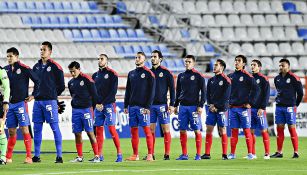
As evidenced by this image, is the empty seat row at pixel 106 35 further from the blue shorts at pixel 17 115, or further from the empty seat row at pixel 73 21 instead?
the blue shorts at pixel 17 115

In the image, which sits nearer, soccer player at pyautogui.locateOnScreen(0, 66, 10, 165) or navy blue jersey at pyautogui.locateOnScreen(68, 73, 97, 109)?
soccer player at pyautogui.locateOnScreen(0, 66, 10, 165)

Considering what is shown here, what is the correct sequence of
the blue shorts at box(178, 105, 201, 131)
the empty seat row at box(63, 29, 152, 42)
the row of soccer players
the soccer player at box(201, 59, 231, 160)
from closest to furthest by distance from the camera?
the row of soccer players
the blue shorts at box(178, 105, 201, 131)
the soccer player at box(201, 59, 231, 160)
the empty seat row at box(63, 29, 152, 42)

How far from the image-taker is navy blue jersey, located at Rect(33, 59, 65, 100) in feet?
64.0

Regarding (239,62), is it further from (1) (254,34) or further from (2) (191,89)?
(1) (254,34)

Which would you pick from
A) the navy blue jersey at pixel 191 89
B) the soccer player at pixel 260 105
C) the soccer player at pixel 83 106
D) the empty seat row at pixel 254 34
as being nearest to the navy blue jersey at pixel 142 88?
the navy blue jersey at pixel 191 89

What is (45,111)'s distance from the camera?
19.5 meters

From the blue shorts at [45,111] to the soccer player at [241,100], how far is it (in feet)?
15.1

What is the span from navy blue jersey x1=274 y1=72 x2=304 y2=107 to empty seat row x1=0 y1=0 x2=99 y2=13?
56.0 ft

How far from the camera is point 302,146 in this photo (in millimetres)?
27562

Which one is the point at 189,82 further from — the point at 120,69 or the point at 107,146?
the point at 120,69

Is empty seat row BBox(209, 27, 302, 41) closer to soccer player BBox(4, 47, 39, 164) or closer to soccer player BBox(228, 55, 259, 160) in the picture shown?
soccer player BBox(228, 55, 259, 160)

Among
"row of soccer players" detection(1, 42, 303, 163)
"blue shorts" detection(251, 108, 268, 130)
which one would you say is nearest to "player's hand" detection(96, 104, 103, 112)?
"row of soccer players" detection(1, 42, 303, 163)

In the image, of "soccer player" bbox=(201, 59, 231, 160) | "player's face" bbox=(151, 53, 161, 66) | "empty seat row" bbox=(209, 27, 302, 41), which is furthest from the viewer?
"empty seat row" bbox=(209, 27, 302, 41)

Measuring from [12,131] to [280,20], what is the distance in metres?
26.3
